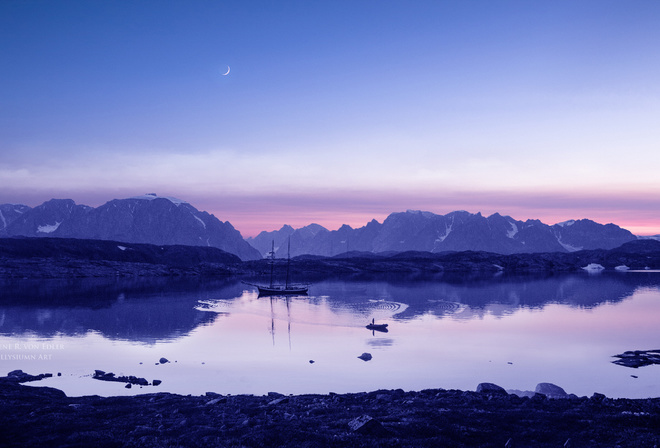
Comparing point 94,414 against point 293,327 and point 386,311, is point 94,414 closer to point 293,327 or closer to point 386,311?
point 293,327

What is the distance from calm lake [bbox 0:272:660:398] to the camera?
38.0m

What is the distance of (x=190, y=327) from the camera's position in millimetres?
68438

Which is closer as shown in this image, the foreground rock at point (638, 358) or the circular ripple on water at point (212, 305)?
the foreground rock at point (638, 358)

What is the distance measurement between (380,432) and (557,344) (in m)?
44.7

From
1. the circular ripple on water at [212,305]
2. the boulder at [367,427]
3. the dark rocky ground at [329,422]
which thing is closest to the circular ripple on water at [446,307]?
the circular ripple on water at [212,305]

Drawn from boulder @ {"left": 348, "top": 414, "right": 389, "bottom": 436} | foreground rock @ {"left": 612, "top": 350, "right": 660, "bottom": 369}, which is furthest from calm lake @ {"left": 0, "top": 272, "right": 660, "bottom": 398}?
boulder @ {"left": 348, "top": 414, "right": 389, "bottom": 436}

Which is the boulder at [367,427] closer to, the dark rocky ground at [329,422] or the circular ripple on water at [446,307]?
the dark rocky ground at [329,422]

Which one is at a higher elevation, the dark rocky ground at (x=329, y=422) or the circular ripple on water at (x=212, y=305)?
the dark rocky ground at (x=329, y=422)

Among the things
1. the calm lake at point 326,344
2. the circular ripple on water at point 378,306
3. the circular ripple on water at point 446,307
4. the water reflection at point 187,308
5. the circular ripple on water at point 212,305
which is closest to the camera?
the calm lake at point 326,344

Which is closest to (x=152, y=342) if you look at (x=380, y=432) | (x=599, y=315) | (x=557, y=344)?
(x=380, y=432)

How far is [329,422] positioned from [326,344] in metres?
35.6

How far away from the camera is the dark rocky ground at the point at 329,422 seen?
18500mm

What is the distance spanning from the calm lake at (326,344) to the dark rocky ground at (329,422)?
8.61 meters

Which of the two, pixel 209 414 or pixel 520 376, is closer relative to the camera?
pixel 209 414
